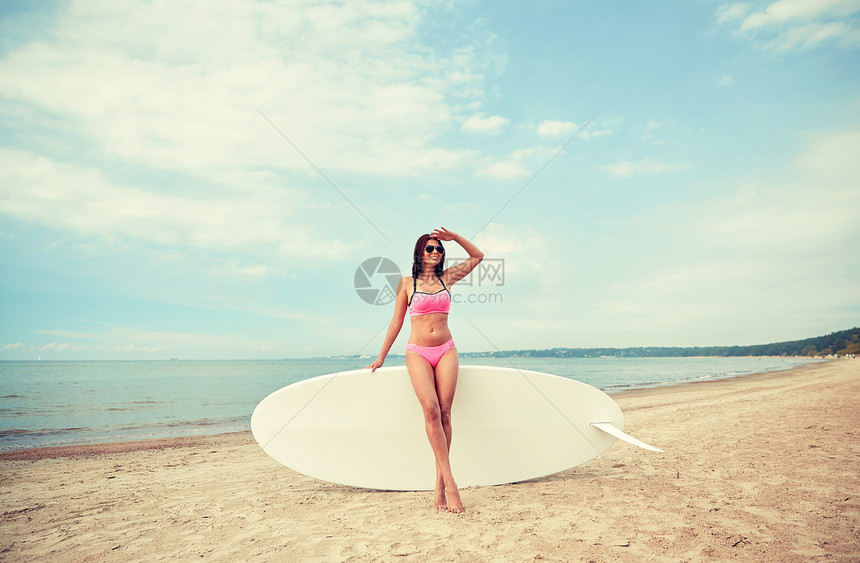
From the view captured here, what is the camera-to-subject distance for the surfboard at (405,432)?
3428 mm

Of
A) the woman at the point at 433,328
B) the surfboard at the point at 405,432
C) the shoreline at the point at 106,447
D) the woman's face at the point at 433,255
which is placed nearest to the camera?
the woman at the point at 433,328

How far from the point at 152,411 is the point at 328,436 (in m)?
8.99

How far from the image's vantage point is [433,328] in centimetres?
292

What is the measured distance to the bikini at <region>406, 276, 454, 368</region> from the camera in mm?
2904

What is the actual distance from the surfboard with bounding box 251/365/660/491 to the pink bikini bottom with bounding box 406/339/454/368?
505mm

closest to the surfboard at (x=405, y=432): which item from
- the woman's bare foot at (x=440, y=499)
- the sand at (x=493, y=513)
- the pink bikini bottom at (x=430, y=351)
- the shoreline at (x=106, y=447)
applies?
the sand at (x=493, y=513)

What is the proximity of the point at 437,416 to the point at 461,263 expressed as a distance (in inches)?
38.7

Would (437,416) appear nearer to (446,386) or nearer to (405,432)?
(446,386)

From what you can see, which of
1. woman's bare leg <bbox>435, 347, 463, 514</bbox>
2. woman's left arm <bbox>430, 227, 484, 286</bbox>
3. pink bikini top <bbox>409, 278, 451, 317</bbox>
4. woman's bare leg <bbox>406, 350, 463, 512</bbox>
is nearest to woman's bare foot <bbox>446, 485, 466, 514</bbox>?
woman's bare leg <bbox>406, 350, 463, 512</bbox>

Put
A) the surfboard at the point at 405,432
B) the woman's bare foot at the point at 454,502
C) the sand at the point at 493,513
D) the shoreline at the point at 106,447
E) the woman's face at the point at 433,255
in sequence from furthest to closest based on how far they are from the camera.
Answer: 1. the shoreline at the point at 106,447
2. the surfboard at the point at 405,432
3. the woman's face at the point at 433,255
4. the woman's bare foot at the point at 454,502
5. the sand at the point at 493,513

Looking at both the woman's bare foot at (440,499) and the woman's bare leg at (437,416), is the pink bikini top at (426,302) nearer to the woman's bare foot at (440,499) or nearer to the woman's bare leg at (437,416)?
the woman's bare leg at (437,416)

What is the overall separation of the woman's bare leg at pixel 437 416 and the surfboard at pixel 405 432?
511 millimetres

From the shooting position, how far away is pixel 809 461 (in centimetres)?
358

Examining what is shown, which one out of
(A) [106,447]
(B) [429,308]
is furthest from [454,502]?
(A) [106,447]
